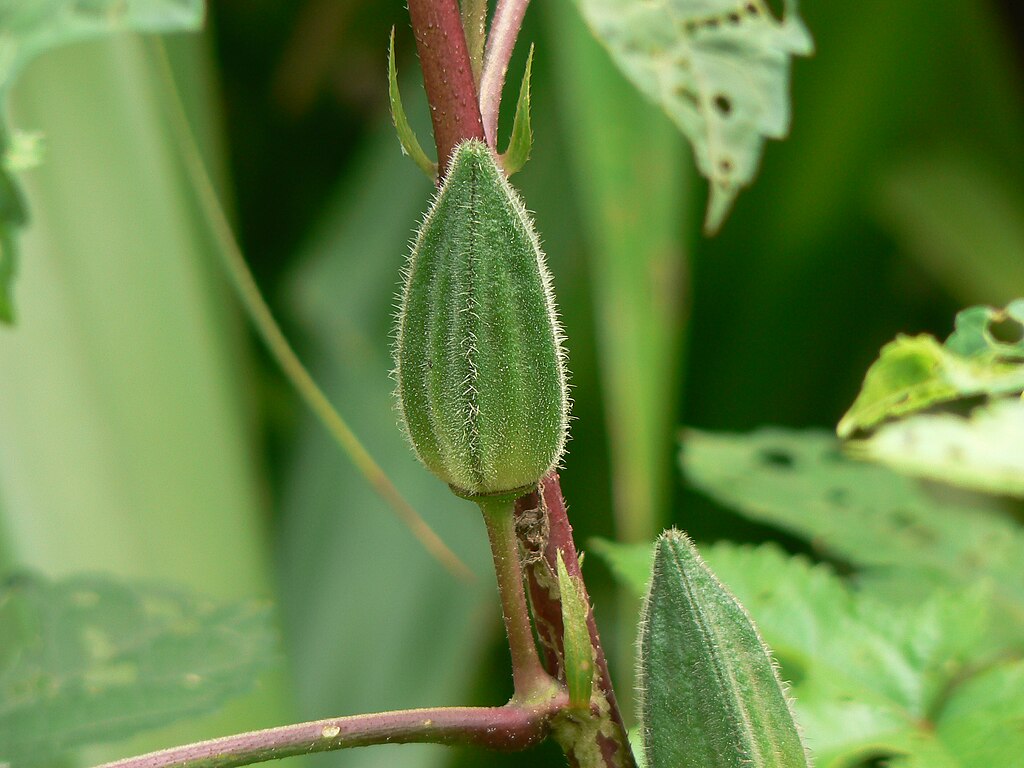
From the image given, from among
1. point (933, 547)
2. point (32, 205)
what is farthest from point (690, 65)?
point (32, 205)

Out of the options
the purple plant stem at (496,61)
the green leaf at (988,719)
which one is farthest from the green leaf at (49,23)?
the green leaf at (988,719)

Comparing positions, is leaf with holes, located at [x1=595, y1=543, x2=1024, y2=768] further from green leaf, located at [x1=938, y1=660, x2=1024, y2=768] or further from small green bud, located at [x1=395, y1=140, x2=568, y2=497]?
small green bud, located at [x1=395, y1=140, x2=568, y2=497]

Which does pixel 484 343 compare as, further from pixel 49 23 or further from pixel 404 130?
pixel 49 23

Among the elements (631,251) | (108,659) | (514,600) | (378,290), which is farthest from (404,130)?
(378,290)

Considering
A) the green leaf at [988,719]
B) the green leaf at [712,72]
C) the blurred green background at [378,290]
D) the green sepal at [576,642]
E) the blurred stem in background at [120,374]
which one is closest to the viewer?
the green sepal at [576,642]

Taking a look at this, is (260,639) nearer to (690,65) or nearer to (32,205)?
(690,65)

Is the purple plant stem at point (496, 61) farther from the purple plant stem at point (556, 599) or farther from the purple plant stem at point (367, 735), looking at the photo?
the purple plant stem at point (367, 735)
